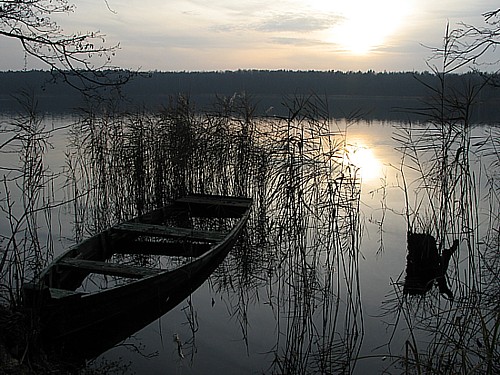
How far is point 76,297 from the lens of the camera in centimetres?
421

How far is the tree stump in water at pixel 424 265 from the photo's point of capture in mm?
6246

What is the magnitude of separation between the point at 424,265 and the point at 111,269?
3.72 meters

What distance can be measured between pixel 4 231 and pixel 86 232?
1.14m

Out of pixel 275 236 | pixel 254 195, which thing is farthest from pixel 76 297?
pixel 254 195

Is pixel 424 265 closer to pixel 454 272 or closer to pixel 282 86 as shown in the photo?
pixel 454 272

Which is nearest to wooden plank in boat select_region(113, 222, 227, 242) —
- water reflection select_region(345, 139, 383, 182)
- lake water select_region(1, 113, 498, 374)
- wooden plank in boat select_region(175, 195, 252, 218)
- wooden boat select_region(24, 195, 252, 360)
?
wooden boat select_region(24, 195, 252, 360)

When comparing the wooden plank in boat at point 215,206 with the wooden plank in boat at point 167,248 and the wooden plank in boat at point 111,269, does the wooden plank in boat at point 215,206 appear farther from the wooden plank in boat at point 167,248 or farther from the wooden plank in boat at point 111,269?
the wooden plank in boat at point 111,269

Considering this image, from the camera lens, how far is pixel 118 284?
5461 millimetres

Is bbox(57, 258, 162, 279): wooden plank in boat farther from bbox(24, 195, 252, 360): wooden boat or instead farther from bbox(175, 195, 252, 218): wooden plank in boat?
bbox(175, 195, 252, 218): wooden plank in boat

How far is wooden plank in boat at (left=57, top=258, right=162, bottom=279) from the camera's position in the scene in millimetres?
5059

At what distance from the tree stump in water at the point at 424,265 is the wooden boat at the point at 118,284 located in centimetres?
215

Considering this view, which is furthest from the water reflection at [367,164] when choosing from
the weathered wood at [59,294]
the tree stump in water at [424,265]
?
the weathered wood at [59,294]

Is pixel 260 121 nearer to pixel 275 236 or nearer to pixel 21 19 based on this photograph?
pixel 275 236

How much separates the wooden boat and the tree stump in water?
215 centimetres
